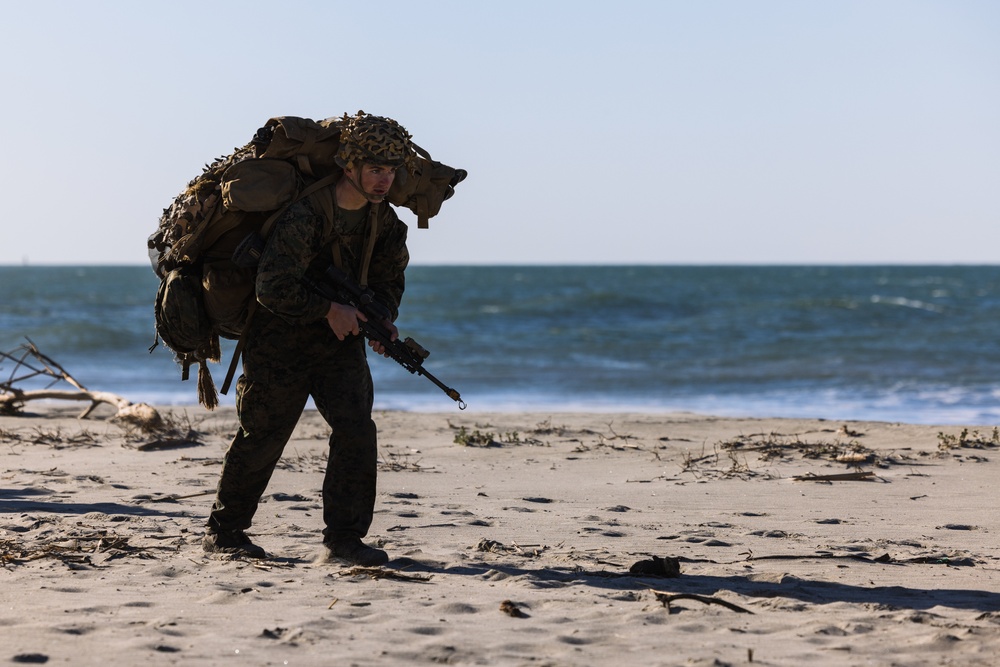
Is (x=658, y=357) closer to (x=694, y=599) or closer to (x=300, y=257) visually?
(x=300, y=257)

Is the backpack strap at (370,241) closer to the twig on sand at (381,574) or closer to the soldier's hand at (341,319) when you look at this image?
the soldier's hand at (341,319)

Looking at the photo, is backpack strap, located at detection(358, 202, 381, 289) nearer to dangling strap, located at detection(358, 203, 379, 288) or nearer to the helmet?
dangling strap, located at detection(358, 203, 379, 288)

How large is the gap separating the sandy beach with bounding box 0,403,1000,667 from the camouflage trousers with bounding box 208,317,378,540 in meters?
0.25

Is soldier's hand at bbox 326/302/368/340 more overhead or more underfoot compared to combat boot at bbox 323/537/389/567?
more overhead

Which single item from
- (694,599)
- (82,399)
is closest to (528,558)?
(694,599)

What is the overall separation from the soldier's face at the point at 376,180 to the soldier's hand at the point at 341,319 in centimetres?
44

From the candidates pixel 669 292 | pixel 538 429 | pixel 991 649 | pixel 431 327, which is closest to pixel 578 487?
pixel 538 429

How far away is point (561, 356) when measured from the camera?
74.7 ft

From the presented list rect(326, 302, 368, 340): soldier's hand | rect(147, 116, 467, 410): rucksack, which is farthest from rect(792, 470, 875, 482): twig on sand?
Answer: rect(326, 302, 368, 340): soldier's hand

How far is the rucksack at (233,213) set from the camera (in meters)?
4.74

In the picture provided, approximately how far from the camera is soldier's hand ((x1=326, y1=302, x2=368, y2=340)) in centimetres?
473

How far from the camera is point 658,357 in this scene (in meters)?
22.5

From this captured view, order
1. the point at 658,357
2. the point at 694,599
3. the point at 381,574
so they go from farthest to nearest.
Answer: the point at 658,357 < the point at 381,574 < the point at 694,599

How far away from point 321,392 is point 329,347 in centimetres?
19
